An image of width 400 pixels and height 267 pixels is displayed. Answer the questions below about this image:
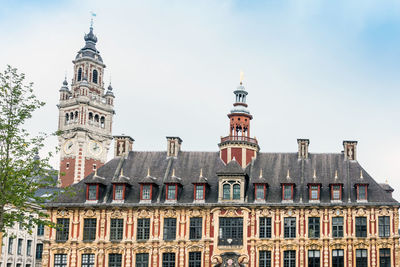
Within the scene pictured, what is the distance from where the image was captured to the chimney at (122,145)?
2421 inches

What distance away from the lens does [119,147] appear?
6178 cm

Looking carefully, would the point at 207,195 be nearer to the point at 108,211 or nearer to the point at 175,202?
the point at 175,202

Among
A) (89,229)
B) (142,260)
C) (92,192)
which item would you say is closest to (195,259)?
(142,260)

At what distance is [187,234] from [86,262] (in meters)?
9.72

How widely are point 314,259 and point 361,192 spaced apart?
296 inches

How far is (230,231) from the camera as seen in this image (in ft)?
179

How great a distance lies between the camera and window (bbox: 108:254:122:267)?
54.4 metres

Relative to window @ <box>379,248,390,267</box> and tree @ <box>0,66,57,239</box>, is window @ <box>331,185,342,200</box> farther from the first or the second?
tree @ <box>0,66,57,239</box>

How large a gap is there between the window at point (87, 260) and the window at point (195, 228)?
9.37 metres

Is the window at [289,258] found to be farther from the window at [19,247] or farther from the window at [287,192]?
the window at [19,247]

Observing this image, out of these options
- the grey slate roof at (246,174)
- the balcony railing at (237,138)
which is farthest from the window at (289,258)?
the balcony railing at (237,138)

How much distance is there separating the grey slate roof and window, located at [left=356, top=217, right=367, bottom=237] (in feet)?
5.58

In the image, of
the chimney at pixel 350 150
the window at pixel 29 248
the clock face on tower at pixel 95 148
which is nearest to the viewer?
the chimney at pixel 350 150

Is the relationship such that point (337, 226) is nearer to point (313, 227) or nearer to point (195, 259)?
point (313, 227)
